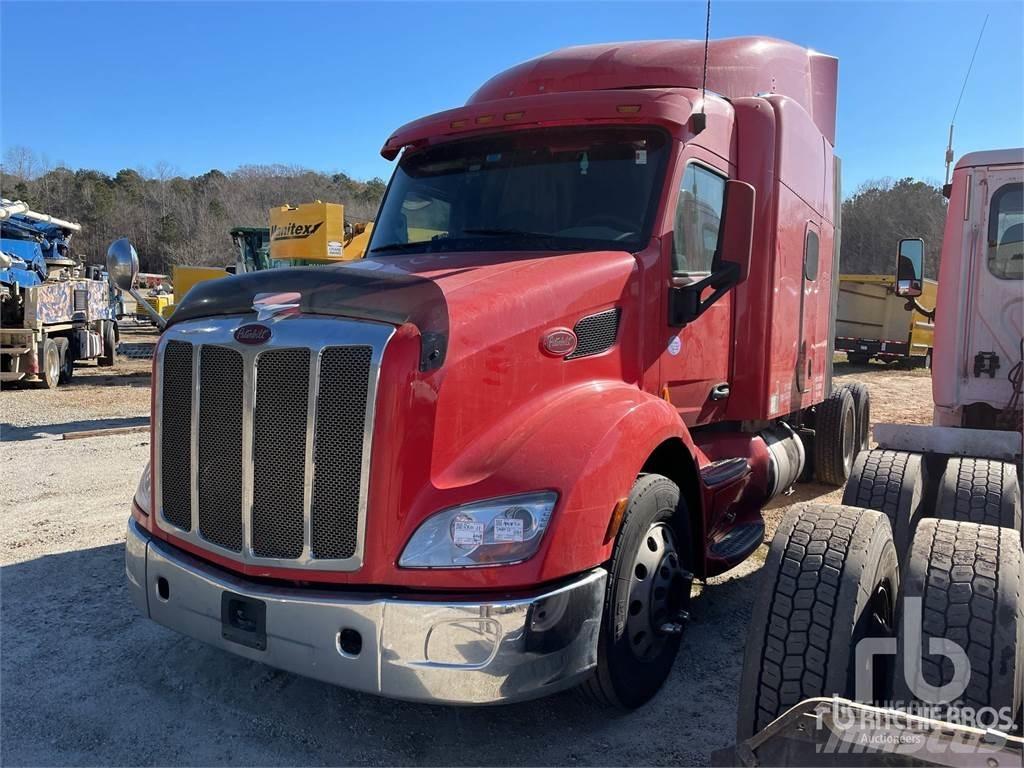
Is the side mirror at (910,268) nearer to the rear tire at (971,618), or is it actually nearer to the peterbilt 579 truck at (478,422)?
the peterbilt 579 truck at (478,422)

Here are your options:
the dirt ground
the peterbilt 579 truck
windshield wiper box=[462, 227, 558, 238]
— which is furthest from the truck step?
windshield wiper box=[462, 227, 558, 238]

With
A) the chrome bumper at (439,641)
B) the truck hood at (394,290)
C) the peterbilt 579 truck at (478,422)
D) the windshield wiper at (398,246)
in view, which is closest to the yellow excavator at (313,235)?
the windshield wiper at (398,246)

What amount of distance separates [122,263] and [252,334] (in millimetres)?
984

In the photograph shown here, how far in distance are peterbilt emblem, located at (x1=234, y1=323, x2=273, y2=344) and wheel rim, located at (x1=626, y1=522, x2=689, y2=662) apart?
1699 mm

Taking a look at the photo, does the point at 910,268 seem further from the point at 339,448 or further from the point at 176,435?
the point at 176,435

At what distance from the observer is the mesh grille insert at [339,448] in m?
2.74

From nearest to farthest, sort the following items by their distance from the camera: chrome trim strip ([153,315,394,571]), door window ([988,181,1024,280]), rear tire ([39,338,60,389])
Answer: chrome trim strip ([153,315,394,571]) < door window ([988,181,1024,280]) < rear tire ([39,338,60,389])

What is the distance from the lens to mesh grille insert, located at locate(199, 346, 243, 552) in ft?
9.87

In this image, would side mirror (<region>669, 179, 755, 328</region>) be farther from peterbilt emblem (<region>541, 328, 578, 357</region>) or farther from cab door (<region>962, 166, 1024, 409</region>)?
cab door (<region>962, 166, 1024, 409</region>)

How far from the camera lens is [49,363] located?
15664 millimetres

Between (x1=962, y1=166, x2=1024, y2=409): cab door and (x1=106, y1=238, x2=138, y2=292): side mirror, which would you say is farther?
(x1=962, y1=166, x2=1024, y2=409): cab door

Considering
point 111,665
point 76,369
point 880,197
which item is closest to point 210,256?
point 76,369

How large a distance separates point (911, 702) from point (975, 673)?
0.72 feet

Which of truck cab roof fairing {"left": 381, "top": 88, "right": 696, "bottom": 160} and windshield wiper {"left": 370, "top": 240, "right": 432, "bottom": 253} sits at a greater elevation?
truck cab roof fairing {"left": 381, "top": 88, "right": 696, "bottom": 160}
